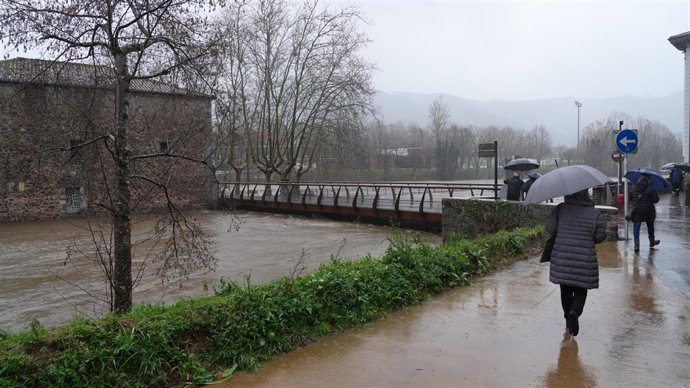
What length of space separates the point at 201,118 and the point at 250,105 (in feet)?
120

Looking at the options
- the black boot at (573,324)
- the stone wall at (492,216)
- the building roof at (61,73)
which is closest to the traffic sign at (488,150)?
the stone wall at (492,216)

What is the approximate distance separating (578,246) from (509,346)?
3.87ft

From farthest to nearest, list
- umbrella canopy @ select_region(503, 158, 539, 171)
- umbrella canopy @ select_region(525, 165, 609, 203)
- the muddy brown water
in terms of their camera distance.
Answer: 1. umbrella canopy @ select_region(503, 158, 539, 171)
2. umbrella canopy @ select_region(525, 165, 609, 203)
3. the muddy brown water

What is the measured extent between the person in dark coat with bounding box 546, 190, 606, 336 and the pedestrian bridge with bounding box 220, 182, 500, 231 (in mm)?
11699

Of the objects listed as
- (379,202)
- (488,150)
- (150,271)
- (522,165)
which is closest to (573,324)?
(150,271)

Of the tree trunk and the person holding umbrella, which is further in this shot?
the tree trunk

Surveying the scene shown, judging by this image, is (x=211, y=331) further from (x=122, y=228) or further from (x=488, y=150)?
(x=488, y=150)

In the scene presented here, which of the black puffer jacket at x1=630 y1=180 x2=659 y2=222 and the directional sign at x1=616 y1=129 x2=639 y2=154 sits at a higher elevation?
the directional sign at x1=616 y1=129 x2=639 y2=154

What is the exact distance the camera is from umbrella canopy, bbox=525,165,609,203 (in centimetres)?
500

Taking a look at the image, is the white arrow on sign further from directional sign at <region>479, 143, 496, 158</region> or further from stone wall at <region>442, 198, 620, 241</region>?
directional sign at <region>479, 143, 496, 158</region>

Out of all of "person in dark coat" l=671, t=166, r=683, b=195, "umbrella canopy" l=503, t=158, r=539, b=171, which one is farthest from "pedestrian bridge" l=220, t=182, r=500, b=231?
"person in dark coat" l=671, t=166, r=683, b=195

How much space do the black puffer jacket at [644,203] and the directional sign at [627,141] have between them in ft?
3.50

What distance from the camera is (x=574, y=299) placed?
16.8 feet

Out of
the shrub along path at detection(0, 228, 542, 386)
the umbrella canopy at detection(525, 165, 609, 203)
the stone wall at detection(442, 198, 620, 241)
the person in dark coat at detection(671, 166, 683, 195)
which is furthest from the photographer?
the person in dark coat at detection(671, 166, 683, 195)
